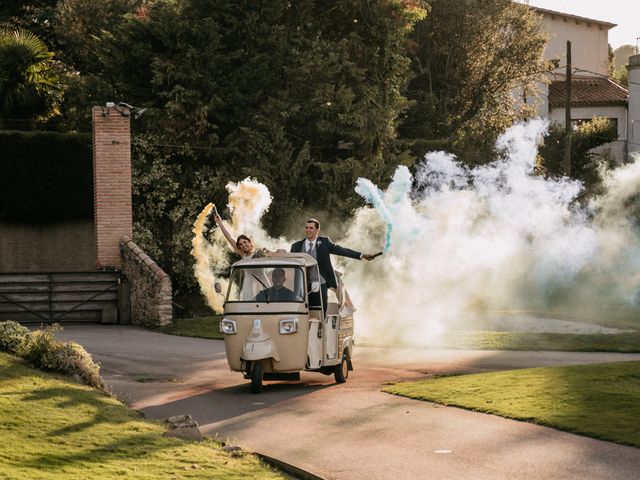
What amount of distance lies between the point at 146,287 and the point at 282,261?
13737 millimetres

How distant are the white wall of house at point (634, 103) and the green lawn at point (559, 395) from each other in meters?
49.0

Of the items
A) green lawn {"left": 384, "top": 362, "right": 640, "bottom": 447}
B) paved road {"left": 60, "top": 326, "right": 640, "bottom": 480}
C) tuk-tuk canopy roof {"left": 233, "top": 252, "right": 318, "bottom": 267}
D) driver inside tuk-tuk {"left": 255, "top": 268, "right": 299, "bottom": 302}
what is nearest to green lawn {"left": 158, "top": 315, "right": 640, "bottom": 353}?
paved road {"left": 60, "top": 326, "right": 640, "bottom": 480}

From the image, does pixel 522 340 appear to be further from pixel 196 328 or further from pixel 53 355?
pixel 53 355

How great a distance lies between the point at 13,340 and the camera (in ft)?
56.5

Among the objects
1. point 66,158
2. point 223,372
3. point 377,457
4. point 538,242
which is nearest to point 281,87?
point 66,158

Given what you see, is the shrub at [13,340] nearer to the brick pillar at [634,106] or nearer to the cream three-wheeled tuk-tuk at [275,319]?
the cream three-wheeled tuk-tuk at [275,319]

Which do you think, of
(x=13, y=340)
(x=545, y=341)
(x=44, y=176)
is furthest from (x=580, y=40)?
(x=13, y=340)

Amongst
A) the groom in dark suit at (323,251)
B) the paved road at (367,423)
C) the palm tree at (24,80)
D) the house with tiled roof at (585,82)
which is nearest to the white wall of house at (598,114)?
the house with tiled roof at (585,82)

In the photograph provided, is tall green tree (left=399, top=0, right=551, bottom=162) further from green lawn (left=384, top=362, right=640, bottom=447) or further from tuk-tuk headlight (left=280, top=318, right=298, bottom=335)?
tuk-tuk headlight (left=280, top=318, right=298, bottom=335)

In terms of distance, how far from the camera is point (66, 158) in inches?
1474

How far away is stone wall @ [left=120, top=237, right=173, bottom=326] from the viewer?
2977 centimetres

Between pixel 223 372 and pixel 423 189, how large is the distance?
22.5 m

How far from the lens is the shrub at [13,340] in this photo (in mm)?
17078

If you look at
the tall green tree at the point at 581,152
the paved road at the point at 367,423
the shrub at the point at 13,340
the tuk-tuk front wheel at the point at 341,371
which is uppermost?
the tall green tree at the point at 581,152
